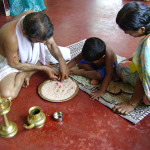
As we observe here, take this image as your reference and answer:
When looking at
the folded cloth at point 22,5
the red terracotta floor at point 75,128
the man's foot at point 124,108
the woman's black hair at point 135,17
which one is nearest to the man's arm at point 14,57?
the red terracotta floor at point 75,128

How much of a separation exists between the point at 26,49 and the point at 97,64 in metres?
0.78

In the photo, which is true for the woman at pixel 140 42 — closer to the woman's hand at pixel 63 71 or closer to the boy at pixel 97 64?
the boy at pixel 97 64

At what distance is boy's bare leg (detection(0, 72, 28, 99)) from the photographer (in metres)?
1.77

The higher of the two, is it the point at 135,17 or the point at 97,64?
the point at 135,17

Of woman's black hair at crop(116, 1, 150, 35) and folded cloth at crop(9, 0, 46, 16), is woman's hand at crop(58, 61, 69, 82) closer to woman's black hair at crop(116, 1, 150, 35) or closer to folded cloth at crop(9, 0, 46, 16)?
woman's black hair at crop(116, 1, 150, 35)

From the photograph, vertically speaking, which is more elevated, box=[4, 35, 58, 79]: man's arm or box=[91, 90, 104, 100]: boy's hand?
box=[4, 35, 58, 79]: man's arm

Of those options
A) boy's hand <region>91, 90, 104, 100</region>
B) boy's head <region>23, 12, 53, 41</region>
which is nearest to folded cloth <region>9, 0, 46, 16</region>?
boy's head <region>23, 12, 53, 41</region>

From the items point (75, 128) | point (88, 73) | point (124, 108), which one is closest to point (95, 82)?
point (88, 73)

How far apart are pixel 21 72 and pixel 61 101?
1.78ft

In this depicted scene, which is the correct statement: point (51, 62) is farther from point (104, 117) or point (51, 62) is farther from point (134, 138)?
point (134, 138)

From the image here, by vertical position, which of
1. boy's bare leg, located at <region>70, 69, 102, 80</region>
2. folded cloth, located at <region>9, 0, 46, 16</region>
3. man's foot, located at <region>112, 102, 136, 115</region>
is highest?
folded cloth, located at <region>9, 0, 46, 16</region>

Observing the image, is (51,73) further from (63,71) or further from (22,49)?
(22,49)

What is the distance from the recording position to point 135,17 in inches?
53.7

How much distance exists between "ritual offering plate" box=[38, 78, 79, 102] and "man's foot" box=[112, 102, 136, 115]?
43 cm
